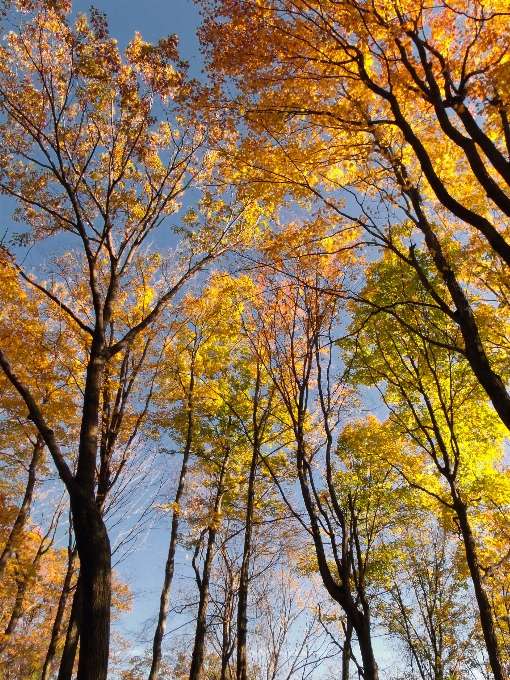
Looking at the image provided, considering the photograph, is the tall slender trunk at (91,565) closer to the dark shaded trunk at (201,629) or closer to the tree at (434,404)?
→ the tree at (434,404)

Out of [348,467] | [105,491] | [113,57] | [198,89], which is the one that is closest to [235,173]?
[198,89]

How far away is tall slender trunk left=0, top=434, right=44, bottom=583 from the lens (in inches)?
404

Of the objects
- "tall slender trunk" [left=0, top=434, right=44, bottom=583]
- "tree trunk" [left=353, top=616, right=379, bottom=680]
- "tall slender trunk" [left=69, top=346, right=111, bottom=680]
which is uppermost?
"tall slender trunk" [left=0, top=434, right=44, bottom=583]

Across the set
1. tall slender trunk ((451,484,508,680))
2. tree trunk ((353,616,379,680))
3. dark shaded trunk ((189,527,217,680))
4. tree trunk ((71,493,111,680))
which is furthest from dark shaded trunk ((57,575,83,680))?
tall slender trunk ((451,484,508,680))

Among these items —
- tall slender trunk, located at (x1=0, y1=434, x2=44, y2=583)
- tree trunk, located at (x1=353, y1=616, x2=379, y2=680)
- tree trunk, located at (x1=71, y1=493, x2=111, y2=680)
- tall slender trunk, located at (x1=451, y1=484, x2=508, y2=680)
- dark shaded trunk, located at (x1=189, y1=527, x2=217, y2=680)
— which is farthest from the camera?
tall slender trunk, located at (x1=0, y1=434, x2=44, y2=583)

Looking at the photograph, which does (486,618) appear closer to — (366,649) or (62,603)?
(366,649)

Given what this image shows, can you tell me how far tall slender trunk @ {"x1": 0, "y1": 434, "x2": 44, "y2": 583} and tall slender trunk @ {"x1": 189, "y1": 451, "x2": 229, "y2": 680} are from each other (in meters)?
4.76

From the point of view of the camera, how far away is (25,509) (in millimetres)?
11266

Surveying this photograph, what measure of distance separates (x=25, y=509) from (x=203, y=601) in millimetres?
5396

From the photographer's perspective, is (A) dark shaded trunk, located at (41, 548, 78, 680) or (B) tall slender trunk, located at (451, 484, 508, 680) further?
(A) dark shaded trunk, located at (41, 548, 78, 680)

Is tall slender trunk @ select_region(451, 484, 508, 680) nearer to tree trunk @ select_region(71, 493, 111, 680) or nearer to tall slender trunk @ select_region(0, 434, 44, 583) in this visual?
tree trunk @ select_region(71, 493, 111, 680)

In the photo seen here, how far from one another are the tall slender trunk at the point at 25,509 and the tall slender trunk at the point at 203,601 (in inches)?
187

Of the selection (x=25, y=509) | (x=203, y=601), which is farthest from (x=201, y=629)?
(x=25, y=509)

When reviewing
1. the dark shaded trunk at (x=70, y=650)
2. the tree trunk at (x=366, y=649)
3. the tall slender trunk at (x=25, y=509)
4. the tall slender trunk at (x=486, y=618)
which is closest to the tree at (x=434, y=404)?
the tall slender trunk at (x=486, y=618)
